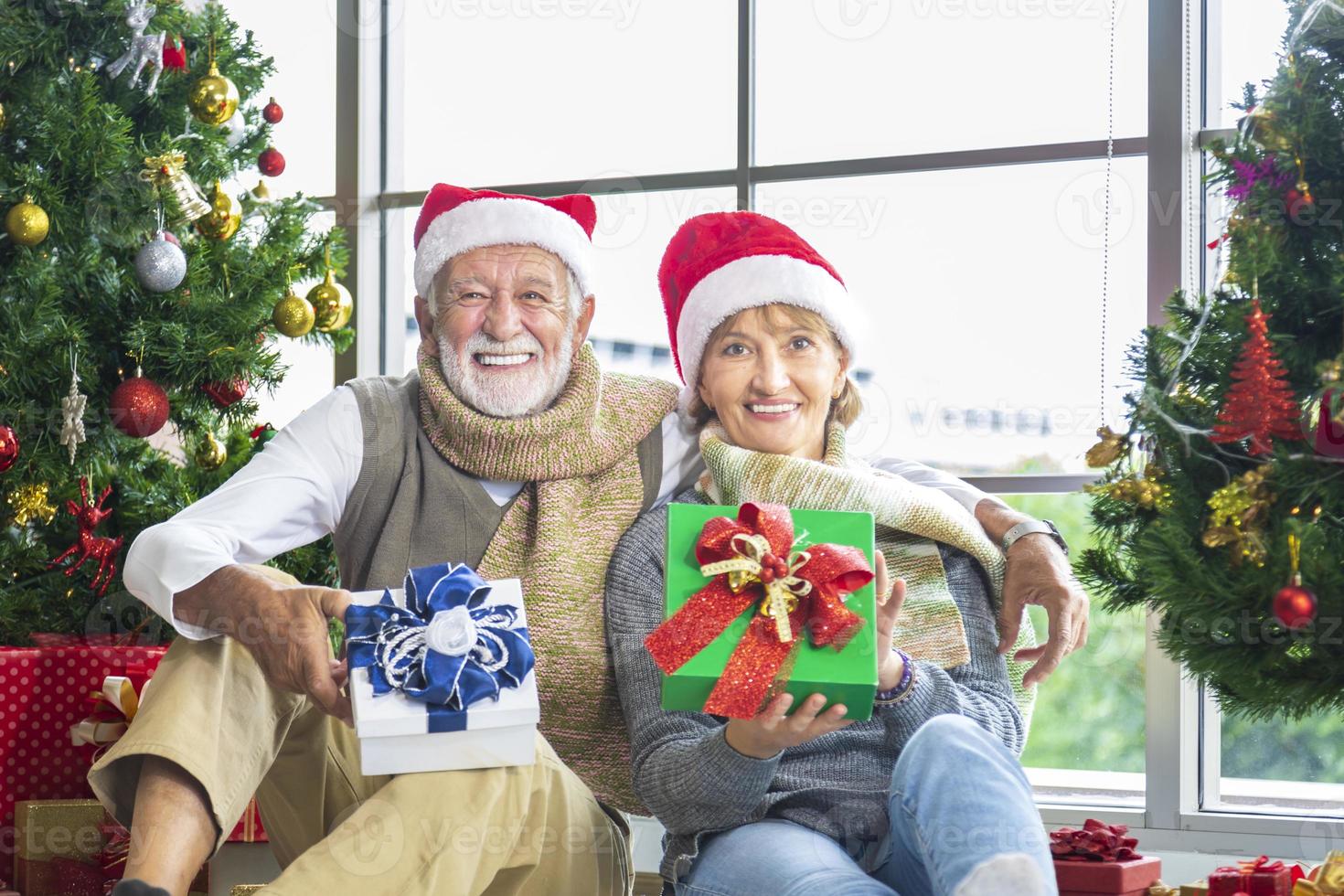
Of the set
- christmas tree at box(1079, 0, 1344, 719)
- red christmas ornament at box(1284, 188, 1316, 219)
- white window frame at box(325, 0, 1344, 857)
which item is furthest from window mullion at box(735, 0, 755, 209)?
red christmas ornament at box(1284, 188, 1316, 219)

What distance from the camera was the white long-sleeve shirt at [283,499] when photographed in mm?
1644

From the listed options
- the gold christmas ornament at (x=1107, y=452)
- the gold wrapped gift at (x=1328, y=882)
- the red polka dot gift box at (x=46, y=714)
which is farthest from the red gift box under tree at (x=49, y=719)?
the gold wrapped gift at (x=1328, y=882)

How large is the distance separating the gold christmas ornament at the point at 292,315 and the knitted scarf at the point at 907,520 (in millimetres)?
1128

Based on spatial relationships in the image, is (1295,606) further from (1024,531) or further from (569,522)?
(569,522)

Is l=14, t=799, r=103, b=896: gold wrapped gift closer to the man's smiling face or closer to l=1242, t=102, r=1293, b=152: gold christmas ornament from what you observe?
the man's smiling face

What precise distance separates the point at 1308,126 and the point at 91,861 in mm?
1991

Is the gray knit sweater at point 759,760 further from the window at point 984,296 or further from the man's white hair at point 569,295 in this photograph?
the window at point 984,296

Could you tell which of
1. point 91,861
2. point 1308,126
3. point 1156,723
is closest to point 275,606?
point 91,861

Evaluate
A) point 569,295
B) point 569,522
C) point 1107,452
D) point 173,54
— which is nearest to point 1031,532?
point 1107,452

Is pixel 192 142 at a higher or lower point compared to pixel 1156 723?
higher

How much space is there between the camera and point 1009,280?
2.83 metres

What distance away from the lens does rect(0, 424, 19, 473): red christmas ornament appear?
2.26m

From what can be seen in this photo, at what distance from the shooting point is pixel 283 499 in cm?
183

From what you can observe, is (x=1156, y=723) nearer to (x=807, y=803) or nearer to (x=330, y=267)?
(x=807, y=803)
